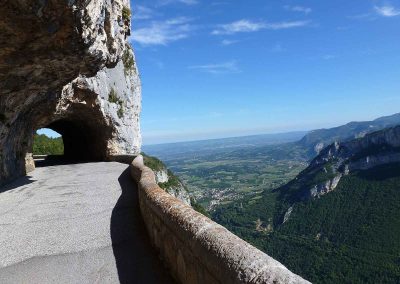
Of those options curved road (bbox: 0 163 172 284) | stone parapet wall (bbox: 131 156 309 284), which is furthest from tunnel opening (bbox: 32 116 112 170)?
stone parapet wall (bbox: 131 156 309 284)

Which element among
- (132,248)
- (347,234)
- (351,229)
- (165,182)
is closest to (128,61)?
(165,182)

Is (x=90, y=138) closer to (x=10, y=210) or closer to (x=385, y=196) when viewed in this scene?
(x=10, y=210)

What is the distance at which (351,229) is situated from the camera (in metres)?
154

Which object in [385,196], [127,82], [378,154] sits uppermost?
[127,82]

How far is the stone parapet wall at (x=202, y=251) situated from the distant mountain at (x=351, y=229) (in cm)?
12071

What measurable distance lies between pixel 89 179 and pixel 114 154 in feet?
42.2

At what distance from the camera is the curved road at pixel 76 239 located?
7.29 m

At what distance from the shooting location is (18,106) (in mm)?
15898

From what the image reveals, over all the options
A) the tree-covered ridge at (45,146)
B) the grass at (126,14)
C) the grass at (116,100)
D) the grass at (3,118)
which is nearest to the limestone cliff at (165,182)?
the grass at (116,100)

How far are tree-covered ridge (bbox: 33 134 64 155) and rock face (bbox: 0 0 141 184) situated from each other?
31.4m

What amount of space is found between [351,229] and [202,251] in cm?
16493

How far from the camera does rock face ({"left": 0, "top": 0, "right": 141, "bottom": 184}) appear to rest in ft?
29.3

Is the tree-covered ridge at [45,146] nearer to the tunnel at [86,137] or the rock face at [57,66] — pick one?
the tunnel at [86,137]

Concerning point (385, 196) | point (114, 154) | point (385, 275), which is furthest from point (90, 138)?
point (385, 196)
